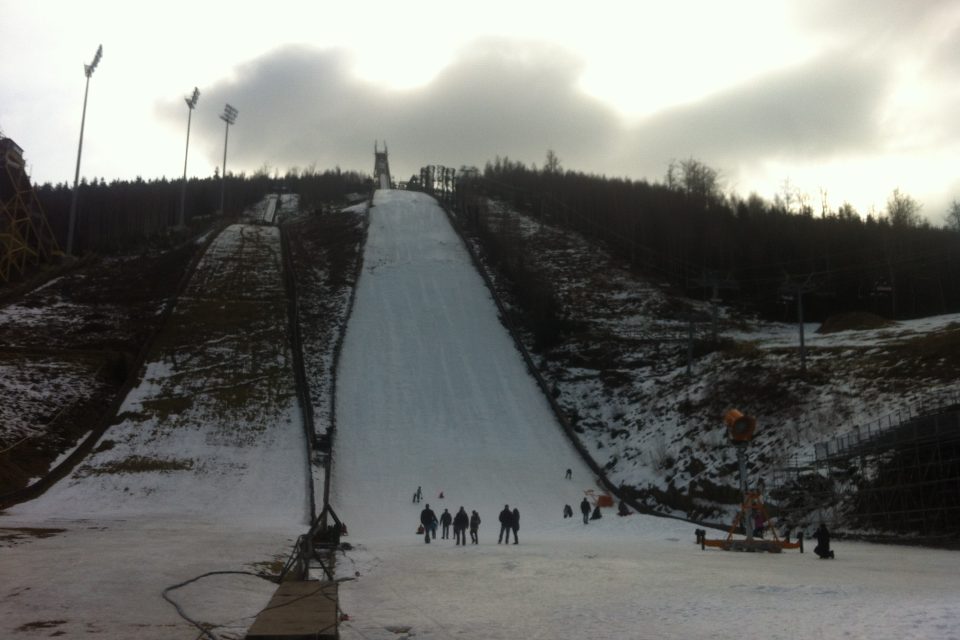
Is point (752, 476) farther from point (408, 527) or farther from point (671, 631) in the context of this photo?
point (671, 631)

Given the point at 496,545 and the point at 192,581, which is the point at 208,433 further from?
the point at 192,581

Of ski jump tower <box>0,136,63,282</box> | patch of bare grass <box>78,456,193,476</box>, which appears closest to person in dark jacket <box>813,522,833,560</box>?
patch of bare grass <box>78,456,193,476</box>

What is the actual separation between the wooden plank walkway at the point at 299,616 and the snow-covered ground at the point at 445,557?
1.73 feet

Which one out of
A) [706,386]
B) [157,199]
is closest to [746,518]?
[706,386]

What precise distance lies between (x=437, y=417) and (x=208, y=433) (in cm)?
999

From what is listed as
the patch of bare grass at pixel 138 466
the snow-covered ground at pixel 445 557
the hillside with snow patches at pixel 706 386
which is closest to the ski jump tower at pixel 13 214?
the snow-covered ground at pixel 445 557

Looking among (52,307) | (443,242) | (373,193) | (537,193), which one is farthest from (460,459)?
(537,193)

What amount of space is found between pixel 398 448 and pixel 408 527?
681 cm

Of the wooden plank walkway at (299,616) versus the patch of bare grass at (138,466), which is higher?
the patch of bare grass at (138,466)

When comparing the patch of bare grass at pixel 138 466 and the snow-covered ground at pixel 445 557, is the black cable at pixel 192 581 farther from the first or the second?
the patch of bare grass at pixel 138 466

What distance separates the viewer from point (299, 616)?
7.68m

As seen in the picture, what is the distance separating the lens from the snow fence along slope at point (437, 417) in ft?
94.2

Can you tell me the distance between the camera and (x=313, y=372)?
38.7 meters

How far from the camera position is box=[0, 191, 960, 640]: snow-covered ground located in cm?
920
